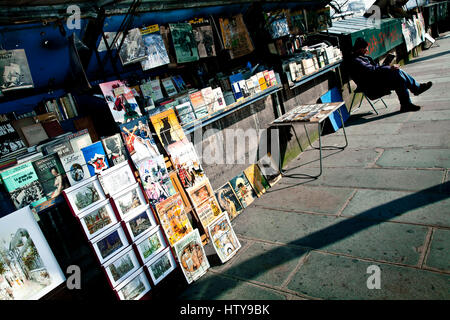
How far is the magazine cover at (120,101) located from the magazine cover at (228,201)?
167 centimetres

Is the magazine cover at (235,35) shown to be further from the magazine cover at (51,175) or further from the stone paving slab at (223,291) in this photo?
the stone paving slab at (223,291)

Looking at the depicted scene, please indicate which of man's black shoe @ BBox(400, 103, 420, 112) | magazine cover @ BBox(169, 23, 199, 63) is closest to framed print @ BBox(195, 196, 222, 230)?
magazine cover @ BBox(169, 23, 199, 63)

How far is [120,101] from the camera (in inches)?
134

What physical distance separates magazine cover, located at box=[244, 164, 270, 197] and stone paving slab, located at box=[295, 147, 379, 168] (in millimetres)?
998

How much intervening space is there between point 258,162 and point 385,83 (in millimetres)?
4048

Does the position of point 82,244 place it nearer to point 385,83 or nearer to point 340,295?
point 340,295

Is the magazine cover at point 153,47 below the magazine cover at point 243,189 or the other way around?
the other way around

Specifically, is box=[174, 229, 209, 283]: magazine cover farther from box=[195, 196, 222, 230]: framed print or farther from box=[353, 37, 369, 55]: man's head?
box=[353, 37, 369, 55]: man's head

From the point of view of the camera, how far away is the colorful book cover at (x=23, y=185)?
2453mm

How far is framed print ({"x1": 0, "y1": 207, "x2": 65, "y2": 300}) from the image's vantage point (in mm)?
2342

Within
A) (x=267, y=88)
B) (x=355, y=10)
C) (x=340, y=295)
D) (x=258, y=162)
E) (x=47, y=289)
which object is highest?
(x=355, y=10)

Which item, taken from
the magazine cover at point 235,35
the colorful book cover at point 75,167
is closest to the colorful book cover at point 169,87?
the magazine cover at point 235,35
